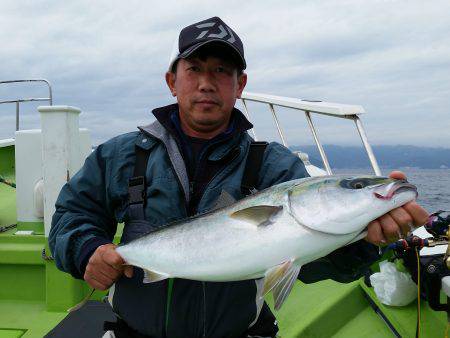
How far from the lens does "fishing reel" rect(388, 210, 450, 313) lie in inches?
132

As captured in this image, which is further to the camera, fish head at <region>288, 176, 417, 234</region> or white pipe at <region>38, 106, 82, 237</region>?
white pipe at <region>38, 106, 82, 237</region>

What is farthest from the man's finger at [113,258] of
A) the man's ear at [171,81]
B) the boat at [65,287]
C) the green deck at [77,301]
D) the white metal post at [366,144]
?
the white metal post at [366,144]

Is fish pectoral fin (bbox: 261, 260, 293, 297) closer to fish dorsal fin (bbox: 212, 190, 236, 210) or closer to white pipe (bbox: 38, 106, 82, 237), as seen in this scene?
fish dorsal fin (bbox: 212, 190, 236, 210)

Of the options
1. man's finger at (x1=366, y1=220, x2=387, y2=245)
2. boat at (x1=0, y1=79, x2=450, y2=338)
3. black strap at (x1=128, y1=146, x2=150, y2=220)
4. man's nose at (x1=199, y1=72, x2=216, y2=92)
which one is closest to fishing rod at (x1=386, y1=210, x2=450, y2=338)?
boat at (x1=0, y1=79, x2=450, y2=338)

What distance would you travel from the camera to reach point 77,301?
4.72m

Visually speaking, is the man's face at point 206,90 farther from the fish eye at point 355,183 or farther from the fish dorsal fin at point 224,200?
the fish eye at point 355,183

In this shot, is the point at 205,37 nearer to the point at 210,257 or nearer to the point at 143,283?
the point at 210,257

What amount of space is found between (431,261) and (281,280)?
2.03 m

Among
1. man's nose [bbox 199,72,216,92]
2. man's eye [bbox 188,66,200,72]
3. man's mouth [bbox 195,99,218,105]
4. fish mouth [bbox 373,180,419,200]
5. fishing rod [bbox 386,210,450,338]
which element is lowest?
fishing rod [bbox 386,210,450,338]

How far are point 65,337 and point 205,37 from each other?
2905 millimetres

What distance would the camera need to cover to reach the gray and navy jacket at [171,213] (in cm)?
231

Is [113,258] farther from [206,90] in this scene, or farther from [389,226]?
[389,226]

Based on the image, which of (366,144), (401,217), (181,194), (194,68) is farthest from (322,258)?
(366,144)

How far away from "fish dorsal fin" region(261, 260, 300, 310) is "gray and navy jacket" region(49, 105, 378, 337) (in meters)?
0.32
